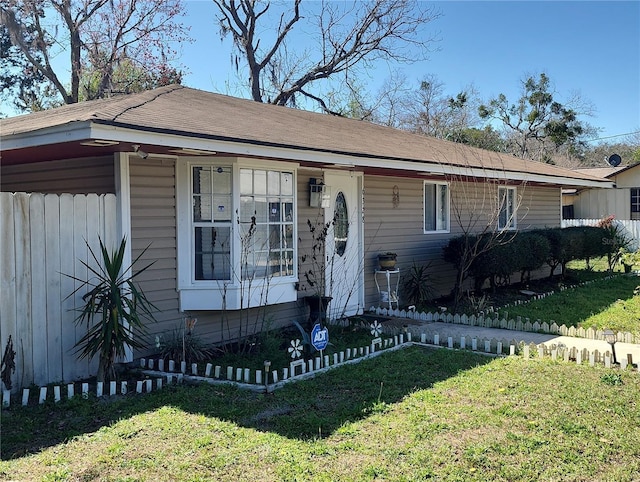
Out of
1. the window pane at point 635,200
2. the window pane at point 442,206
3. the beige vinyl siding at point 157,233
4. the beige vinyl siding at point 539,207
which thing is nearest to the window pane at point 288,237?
the beige vinyl siding at point 157,233

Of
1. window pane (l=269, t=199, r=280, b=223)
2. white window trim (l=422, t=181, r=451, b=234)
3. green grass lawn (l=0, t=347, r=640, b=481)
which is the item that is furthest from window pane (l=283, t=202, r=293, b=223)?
white window trim (l=422, t=181, r=451, b=234)

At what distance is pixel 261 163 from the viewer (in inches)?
302

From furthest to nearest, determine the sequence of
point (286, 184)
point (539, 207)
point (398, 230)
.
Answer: point (539, 207), point (398, 230), point (286, 184)

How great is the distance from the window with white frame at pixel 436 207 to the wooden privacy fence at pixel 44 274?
23.8 feet

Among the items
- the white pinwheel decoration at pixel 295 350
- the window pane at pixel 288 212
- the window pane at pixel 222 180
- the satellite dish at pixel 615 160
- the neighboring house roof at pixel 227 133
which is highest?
the satellite dish at pixel 615 160

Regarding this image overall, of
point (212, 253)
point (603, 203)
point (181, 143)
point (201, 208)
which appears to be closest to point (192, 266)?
point (212, 253)

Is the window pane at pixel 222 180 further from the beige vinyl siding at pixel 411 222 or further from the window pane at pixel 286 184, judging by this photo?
the beige vinyl siding at pixel 411 222

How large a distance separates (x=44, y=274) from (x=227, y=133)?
2.49m

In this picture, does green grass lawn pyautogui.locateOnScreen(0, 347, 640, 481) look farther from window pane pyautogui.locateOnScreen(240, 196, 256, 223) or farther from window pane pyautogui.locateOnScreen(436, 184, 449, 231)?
window pane pyautogui.locateOnScreen(436, 184, 449, 231)

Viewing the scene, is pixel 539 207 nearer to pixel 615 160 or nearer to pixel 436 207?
pixel 436 207

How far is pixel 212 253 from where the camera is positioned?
742 cm

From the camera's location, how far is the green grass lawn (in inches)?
151

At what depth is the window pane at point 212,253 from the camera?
7.37 meters

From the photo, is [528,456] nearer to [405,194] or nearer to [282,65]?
[405,194]
